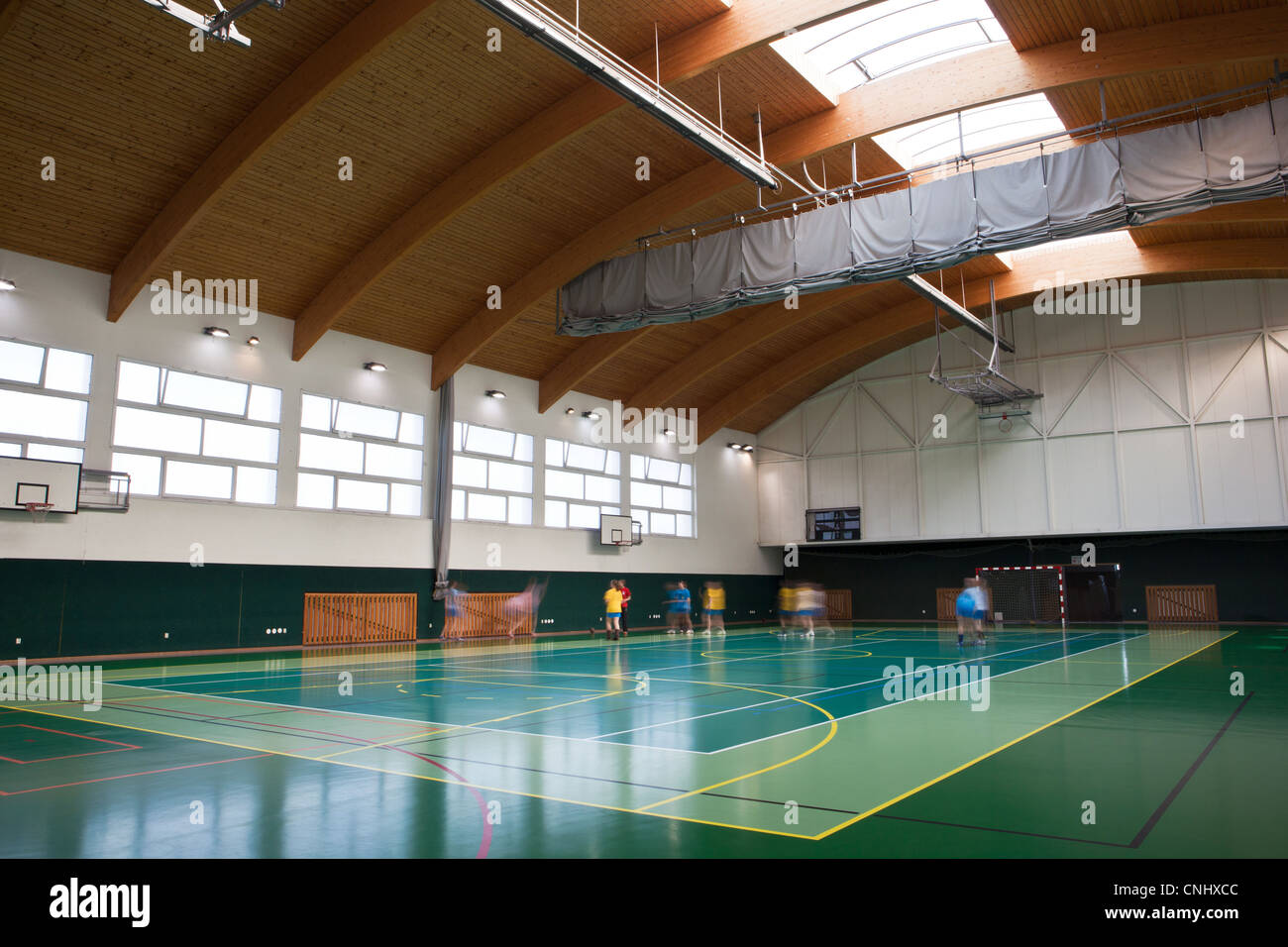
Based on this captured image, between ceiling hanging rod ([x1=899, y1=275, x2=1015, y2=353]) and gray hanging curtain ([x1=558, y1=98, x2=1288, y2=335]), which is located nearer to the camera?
gray hanging curtain ([x1=558, y1=98, x2=1288, y2=335])

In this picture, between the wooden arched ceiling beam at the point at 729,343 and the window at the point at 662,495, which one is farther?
the window at the point at 662,495

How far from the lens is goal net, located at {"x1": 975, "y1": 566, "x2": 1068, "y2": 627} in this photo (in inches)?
1391

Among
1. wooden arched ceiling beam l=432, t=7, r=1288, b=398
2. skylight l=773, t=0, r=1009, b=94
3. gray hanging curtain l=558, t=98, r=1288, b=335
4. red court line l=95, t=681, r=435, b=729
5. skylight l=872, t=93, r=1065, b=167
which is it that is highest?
skylight l=773, t=0, r=1009, b=94

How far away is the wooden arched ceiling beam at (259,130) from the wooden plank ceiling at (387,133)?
25 cm

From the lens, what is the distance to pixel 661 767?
7.40 m

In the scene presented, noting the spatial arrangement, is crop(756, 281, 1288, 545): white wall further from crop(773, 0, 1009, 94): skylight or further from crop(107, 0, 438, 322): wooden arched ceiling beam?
crop(107, 0, 438, 322): wooden arched ceiling beam

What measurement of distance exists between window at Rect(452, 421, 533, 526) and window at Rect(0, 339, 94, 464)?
397 inches

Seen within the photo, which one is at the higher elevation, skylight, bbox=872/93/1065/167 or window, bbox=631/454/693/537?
skylight, bbox=872/93/1065/167

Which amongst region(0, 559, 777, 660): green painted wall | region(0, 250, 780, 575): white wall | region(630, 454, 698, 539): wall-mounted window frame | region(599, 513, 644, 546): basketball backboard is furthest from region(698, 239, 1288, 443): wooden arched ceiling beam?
region(0, 559, 777, 660): green painted wall

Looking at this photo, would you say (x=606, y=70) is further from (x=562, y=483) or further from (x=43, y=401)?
(x=562, y=483)

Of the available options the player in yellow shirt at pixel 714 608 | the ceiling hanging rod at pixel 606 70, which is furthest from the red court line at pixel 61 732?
the player in yellow shirt at pixel 714 608

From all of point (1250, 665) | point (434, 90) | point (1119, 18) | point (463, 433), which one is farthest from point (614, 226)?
point (1250, 665)

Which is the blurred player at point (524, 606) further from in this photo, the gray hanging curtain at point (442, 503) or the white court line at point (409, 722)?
the white court line at point (409, 722)

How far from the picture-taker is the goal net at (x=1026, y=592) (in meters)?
35.3
